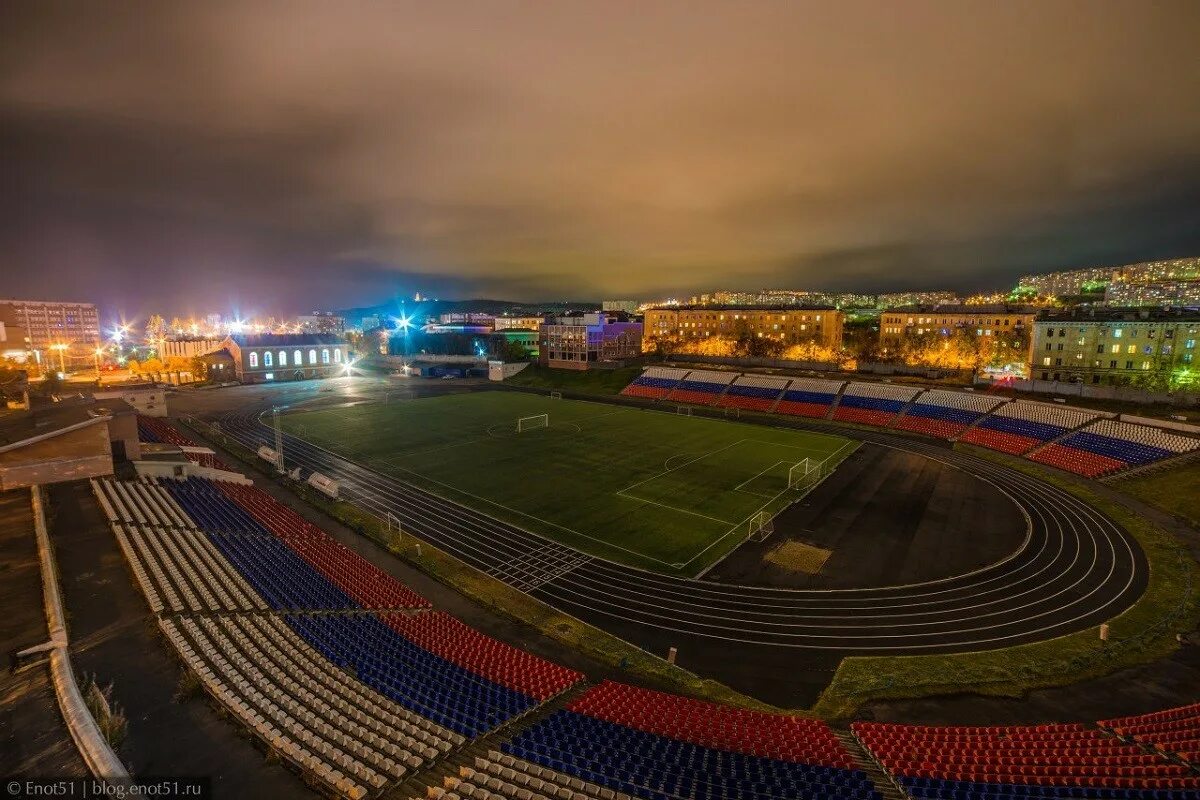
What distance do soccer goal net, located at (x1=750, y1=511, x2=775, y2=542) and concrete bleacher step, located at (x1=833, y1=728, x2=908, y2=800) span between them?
15790mm

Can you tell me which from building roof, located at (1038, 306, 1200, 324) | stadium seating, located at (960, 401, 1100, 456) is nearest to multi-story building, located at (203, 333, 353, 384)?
stadium seating, located at (960, 401, 1100, 456)

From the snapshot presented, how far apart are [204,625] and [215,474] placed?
A: 2583 centimetres

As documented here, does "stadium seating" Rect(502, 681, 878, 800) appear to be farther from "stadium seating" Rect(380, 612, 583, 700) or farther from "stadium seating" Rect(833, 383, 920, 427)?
"stadium seating" Rect(833, 383, 920, 427)

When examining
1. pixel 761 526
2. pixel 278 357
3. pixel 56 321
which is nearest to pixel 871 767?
pixel 761 526

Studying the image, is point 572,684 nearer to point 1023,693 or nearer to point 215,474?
point 1023,693

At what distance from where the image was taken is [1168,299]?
19112 centimetres

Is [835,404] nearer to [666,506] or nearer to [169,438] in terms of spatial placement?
[666,506]

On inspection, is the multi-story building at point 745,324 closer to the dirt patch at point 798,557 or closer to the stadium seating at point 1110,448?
the stadium seating at point 1110,448

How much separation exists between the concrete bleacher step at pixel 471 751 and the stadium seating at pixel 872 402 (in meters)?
56.8

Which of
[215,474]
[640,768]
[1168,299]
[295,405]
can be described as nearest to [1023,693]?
A: [640,768]

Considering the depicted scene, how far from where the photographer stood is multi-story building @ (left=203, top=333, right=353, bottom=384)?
102m

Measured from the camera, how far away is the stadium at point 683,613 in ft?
44.8

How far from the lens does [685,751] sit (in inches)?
568

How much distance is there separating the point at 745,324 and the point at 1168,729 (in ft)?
399
